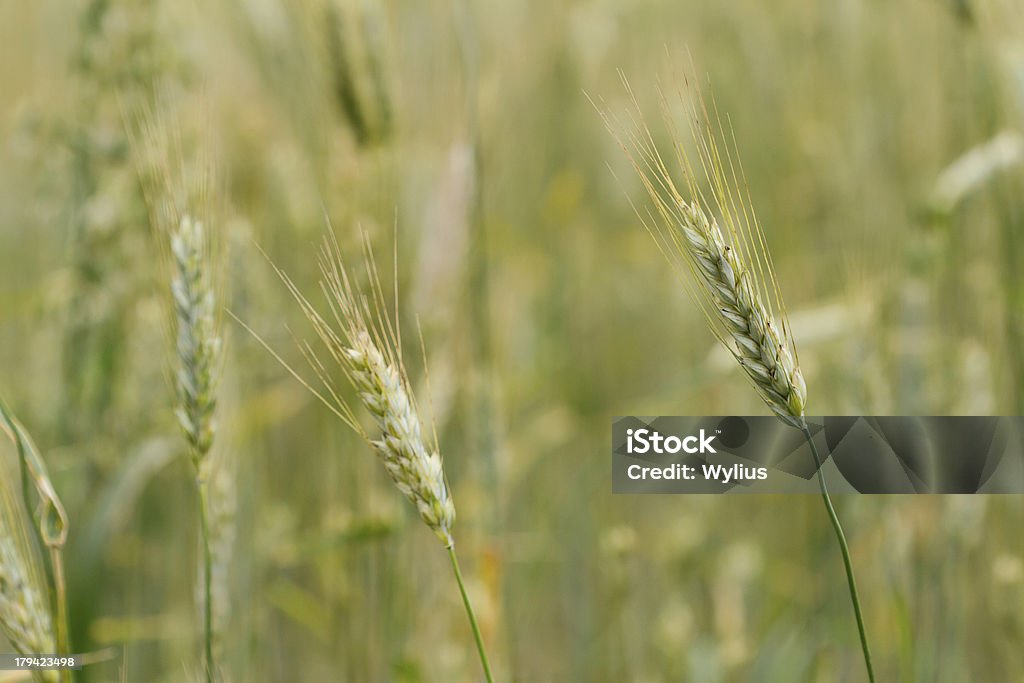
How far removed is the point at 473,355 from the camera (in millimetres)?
1229

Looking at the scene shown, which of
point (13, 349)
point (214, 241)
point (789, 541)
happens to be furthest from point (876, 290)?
point (13, 349)

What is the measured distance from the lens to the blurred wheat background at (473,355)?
114 cm

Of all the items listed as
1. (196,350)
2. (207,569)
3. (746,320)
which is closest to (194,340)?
(196,350)

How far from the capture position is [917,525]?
1282 mm

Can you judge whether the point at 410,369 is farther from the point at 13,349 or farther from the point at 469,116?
the point at 13,349

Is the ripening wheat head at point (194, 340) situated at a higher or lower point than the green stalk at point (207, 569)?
higher

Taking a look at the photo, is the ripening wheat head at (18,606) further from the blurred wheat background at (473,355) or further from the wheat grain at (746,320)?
the wheat grain at (746,320)

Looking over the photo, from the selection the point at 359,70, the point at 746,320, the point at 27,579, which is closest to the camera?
the point at 746,320

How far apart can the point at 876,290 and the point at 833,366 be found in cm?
17

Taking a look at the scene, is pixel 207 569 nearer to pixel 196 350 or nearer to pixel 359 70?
pixel 196 350

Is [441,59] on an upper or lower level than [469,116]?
upper

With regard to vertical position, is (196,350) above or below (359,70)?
below

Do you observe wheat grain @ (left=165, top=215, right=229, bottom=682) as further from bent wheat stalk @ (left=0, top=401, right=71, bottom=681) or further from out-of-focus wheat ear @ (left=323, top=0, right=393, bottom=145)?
out-of-focus wheat ear @ (left=323, top=0, right=393, bottom=145)

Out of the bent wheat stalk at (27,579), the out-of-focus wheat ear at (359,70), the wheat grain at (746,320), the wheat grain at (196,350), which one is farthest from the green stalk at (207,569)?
the out-of-focus wheat ear at (359,70)
